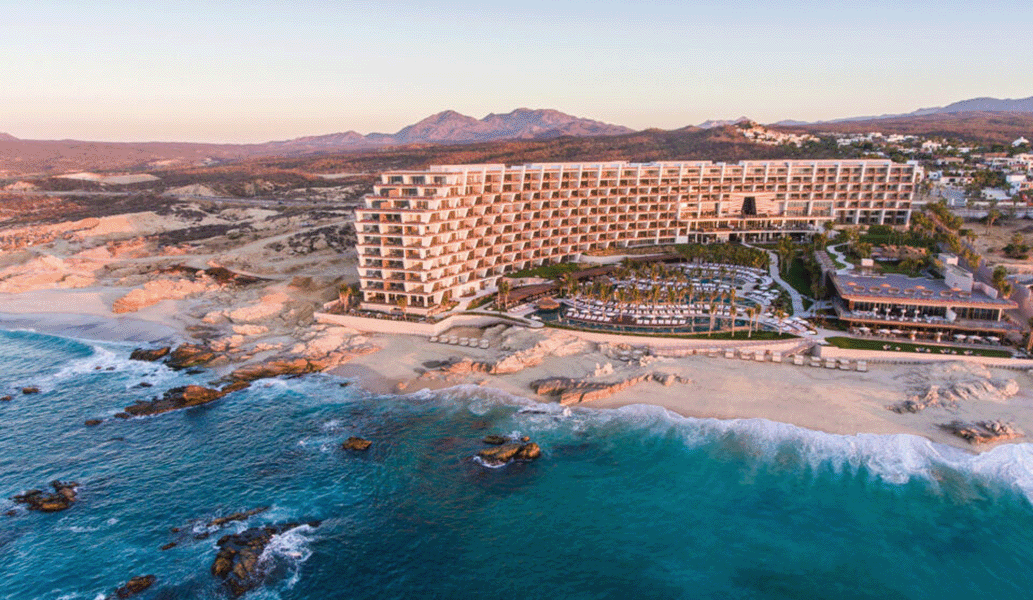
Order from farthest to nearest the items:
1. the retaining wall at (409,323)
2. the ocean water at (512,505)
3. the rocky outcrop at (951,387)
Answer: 1. the retaining wall at (409,323)
2. the rocky outcrop at (951,387)
3. the ocean water at (512,505)

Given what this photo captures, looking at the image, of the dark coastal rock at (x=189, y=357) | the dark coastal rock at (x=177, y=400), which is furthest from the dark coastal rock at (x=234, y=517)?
the dark coastal rock at (x=189, y=357)

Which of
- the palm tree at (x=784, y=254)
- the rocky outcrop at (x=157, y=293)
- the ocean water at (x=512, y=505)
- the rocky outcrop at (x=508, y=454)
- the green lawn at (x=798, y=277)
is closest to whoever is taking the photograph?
the ocean water at (x=512, y=505)

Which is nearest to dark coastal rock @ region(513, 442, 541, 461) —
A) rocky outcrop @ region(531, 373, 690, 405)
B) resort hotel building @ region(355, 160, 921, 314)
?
rocky outcrop @ region(531, 373, 690, 405)

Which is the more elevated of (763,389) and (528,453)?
(763,389)

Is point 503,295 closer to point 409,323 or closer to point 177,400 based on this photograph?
point 409,323

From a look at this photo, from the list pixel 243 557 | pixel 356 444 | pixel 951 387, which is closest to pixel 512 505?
pixel 356 444

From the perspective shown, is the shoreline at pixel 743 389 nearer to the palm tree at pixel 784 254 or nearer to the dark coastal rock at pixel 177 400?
the dark coastal rock at pixel 177 400
